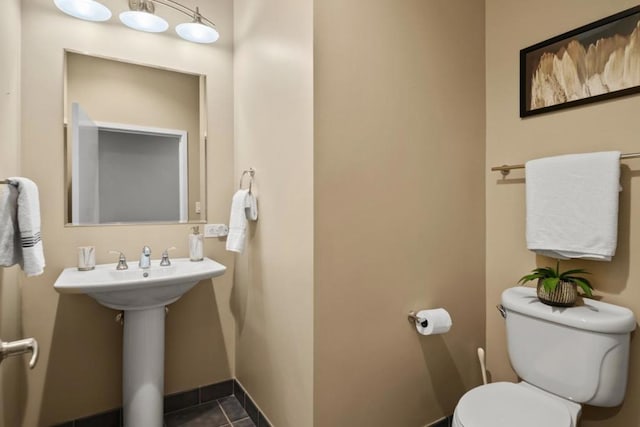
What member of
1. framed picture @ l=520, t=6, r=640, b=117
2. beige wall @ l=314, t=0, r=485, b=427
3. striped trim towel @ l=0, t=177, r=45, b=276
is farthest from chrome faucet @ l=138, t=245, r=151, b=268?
framed picture @ l=520, t=6, r=640, b=117

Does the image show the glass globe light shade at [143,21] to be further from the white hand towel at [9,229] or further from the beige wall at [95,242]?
the white hand towel at [9,229]

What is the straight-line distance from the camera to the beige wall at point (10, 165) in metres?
1.34

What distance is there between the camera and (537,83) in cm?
164

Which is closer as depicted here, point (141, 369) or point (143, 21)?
point (141, 369)

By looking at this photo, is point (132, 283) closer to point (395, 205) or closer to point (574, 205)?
point (395, 205)

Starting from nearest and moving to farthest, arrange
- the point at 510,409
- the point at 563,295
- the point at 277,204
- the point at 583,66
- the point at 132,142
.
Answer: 1. the point at 510,409
2. the point at 563,295
3. the point at 583,66
4. the point at 277,204
5. the point at 132,142

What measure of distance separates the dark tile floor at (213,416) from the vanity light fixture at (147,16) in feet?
7.21

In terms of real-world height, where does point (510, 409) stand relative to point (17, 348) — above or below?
below

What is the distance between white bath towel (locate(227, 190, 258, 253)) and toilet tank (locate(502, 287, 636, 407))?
1.35 metres

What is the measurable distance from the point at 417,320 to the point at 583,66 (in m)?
1.36

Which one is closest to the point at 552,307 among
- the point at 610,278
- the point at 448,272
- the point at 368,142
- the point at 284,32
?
the point at 610,278

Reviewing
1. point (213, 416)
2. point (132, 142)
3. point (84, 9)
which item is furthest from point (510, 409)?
point (84, 9)

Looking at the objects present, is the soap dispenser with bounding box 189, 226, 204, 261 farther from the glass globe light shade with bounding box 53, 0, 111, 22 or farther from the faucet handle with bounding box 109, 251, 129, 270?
the glass globe light shade with bounding box 53, 0, 111, 22

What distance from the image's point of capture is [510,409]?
4.07 feet
